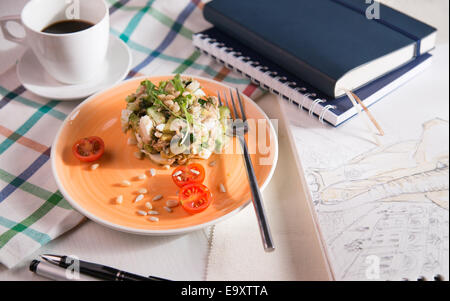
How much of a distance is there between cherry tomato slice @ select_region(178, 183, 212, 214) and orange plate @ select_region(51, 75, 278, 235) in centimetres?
2

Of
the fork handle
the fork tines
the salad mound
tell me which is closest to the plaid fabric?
the fork tines

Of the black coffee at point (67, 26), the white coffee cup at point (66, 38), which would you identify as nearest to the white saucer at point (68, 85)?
the white coffee cup at point (66, 38)

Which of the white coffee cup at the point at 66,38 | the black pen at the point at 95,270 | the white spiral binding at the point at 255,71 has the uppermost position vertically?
the white coffee cup at the point at 66,38

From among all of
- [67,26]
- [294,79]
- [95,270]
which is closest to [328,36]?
[294,79]

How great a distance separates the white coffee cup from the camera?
1.19m

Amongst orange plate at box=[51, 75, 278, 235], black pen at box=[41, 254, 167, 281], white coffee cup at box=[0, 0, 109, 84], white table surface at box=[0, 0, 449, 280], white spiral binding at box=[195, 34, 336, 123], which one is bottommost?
white table surface at box=[0, 0, 449, 280]

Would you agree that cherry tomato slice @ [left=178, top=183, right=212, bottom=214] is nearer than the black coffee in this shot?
Yes

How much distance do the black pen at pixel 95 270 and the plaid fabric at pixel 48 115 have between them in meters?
0.07

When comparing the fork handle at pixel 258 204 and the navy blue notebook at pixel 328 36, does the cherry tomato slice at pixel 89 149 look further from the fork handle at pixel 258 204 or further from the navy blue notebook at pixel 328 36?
the navy blue notebook at pixel 328 36

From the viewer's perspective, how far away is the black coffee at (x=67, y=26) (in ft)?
4.17

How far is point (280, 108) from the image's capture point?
4.20 feet

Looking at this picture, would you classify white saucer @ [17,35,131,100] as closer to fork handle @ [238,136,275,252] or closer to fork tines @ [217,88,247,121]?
fork tines @ [217,88,247,121]
